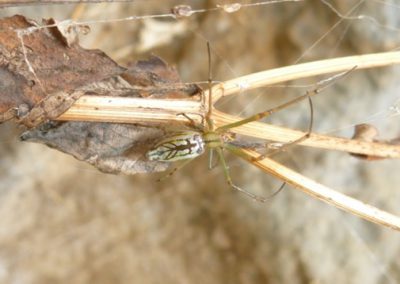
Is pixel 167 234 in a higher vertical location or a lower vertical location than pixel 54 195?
lower

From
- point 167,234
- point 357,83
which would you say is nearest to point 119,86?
point 357,83

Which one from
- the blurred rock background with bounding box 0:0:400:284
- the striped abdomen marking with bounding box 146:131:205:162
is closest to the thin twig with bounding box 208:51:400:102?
the striped abdomen marking with bounding box 146:131:205:162

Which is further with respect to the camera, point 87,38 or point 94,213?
point 94,213

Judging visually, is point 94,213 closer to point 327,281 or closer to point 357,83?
point 327,281

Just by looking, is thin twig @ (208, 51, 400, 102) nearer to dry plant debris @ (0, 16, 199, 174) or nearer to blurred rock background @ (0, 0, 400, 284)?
dry plant debris @ (0, 16, 199, 174)

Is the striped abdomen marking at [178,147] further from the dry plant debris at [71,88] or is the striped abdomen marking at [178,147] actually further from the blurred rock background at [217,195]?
the blurred rock background at [217,195]

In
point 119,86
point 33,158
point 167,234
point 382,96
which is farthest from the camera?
point 167,234

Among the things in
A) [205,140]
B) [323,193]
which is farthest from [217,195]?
[323,193]

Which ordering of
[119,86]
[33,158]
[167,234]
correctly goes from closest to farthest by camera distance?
[119,86] → [33,158] → [167,234]
